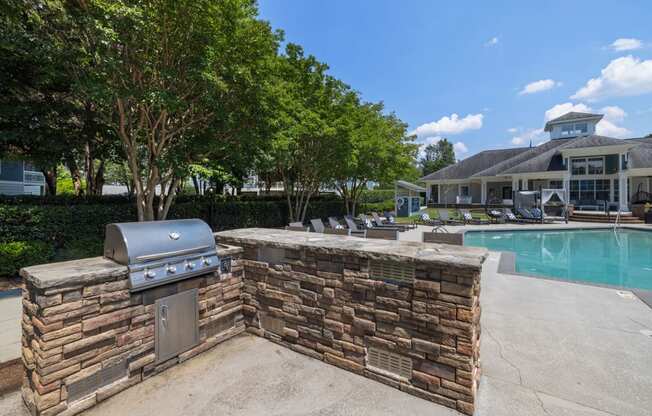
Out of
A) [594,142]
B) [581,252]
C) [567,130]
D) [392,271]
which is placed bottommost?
[581,252]

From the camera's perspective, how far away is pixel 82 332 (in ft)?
8.21

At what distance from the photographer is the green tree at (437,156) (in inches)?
2710

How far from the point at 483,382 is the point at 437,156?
270 feet

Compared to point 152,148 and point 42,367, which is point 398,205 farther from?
point 42,367

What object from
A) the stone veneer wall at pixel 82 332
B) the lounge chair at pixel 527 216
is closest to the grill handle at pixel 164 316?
the stone veneer wall at pixel 82 332

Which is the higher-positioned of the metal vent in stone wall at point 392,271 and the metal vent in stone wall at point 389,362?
the metal vent in stone wall at point 392,271

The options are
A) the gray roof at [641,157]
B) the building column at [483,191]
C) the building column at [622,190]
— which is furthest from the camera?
the building column at [483,191]

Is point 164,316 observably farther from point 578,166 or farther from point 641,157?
point 641,157

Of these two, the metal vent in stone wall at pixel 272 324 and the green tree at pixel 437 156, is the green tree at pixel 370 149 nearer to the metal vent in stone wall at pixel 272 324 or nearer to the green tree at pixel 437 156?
the metal vent in stone wall at pixel 272 324

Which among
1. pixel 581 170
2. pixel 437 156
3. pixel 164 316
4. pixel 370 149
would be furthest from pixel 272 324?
pixel 437 156

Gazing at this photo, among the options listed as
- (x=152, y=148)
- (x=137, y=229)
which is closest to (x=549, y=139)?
(x=152, y=148)

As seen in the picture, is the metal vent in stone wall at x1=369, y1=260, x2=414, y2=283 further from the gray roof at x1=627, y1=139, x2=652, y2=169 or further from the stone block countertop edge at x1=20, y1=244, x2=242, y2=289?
the gray roof at x1=627, y1=139, x2=652, y2=169

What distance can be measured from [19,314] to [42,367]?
11.0ft

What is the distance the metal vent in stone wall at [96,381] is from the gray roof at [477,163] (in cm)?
3723
